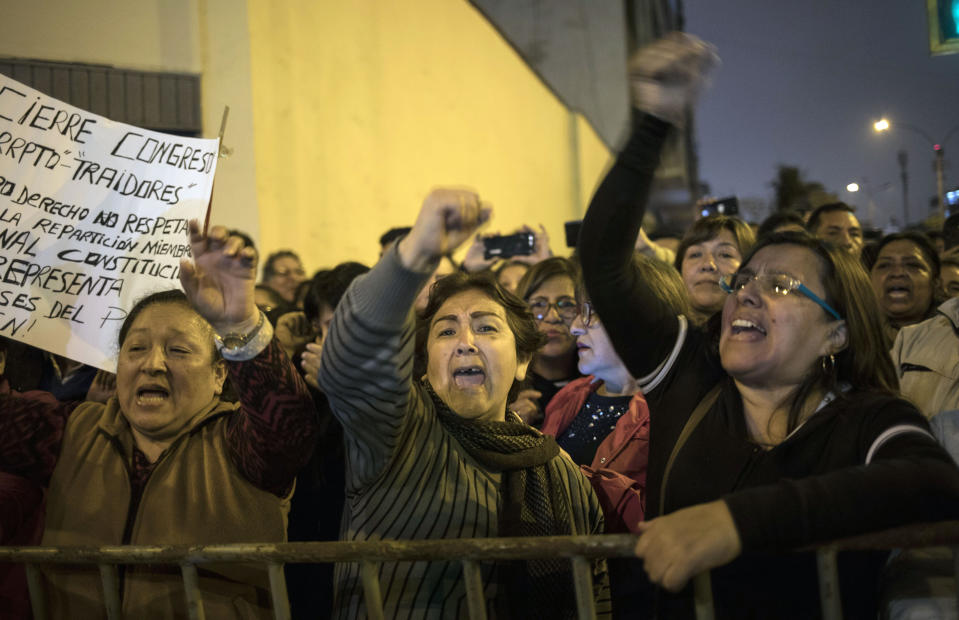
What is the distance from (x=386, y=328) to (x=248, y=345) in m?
0.48

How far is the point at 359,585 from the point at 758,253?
135 centimetres

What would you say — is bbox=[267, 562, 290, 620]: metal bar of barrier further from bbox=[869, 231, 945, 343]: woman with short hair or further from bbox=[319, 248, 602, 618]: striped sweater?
bbox=[869, 231, 945, 343]: woman with short hair

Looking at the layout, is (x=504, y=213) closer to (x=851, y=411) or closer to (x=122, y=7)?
(x=122, y=7)

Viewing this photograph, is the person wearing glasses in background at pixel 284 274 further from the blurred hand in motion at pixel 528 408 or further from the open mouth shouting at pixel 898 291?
the open mouth shouting at pixel 898 291

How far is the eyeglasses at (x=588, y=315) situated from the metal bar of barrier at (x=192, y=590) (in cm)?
186

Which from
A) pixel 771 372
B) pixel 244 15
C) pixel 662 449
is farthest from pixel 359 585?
pixel 244 15

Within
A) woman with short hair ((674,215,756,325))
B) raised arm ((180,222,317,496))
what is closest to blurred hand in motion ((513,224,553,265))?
woman with short hair ((674,215,756,325))

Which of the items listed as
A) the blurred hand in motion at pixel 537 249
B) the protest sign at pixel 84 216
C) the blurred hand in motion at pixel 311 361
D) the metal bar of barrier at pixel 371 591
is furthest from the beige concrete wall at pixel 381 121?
the metal bar of barrier at pixel 371 591

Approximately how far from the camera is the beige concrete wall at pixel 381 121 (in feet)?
26.2

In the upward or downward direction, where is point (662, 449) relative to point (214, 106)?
downward

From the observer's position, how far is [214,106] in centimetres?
726

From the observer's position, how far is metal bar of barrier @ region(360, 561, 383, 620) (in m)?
1.83

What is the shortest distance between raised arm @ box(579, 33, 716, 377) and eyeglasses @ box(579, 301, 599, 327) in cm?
106

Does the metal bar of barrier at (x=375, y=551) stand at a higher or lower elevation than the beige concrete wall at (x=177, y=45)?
lower
